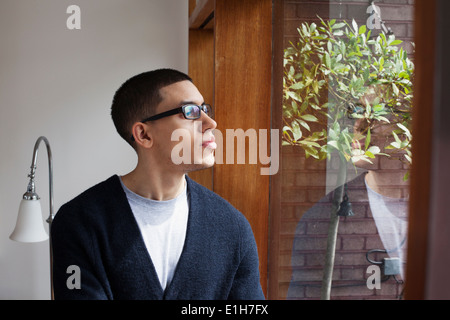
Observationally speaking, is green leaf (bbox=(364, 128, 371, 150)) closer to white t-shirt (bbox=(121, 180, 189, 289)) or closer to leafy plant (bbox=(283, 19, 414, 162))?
leafy plant (bbox=(283, 19, 414, 162))

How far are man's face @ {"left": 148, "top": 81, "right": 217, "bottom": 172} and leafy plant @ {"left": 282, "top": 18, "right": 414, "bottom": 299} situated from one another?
0.30m

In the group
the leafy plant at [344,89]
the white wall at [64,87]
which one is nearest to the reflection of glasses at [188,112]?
the leafy plant at [344,89]

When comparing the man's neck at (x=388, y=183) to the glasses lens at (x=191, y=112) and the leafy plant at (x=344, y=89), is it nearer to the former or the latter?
the leafy plant at (x=344, y=89)

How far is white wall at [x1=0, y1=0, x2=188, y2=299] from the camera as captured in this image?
2.26 m

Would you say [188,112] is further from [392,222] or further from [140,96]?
[392,222]

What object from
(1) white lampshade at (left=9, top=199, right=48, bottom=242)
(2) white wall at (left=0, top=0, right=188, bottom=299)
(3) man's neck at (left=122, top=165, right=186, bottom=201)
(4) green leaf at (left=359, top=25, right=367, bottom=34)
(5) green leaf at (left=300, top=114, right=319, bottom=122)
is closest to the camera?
(4) green leaf at (left=359, top=25, right=367, bottom=34)

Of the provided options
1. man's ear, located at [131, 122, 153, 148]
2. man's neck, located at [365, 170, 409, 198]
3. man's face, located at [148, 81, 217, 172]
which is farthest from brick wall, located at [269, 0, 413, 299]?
man's ear, located at [131, 122, 153, 148]

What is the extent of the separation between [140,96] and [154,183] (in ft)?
0.69

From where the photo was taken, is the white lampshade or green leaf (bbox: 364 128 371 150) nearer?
green leaf (bbox: 364 128 371 150)

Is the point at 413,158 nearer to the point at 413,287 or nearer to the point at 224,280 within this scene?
the point at 413,287

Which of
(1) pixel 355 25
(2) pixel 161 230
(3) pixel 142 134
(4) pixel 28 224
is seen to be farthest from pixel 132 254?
(4) pixel 28 224

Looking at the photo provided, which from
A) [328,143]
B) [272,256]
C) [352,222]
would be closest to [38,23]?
[272,256]

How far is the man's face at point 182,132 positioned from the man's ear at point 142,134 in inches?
0.5

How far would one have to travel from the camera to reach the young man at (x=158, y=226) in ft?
3.18
